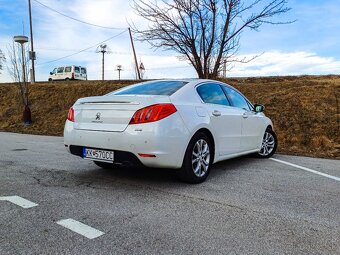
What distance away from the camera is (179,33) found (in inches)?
418

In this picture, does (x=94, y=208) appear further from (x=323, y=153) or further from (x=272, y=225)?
(x=323, y=153)

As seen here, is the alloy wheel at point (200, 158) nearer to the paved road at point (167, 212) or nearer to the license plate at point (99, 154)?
the paved road at point (167, 212)

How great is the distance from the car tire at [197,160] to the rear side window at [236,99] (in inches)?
49.4

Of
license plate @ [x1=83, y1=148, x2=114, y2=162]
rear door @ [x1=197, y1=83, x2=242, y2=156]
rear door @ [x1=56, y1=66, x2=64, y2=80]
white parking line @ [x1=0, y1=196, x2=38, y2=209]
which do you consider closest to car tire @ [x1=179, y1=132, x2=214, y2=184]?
rear door @ [x1=197, y1=83, x2=242, y2=156]

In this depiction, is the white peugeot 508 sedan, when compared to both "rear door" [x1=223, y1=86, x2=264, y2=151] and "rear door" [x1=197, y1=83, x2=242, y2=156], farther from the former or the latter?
"rear door" [x1=223, y1=86, x2=264, y2=151]

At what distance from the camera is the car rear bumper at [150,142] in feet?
12.6

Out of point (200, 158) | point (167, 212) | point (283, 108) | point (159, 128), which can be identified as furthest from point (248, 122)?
point (283, 108)

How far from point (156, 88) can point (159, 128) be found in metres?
1.08

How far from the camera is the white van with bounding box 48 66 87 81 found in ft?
107

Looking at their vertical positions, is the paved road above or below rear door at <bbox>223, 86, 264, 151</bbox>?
below

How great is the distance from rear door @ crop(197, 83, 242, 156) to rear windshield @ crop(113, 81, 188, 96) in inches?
14.8

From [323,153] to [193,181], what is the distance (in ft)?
16.6

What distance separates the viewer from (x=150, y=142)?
384cm

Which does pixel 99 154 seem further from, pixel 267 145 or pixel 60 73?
pixel 60 73
